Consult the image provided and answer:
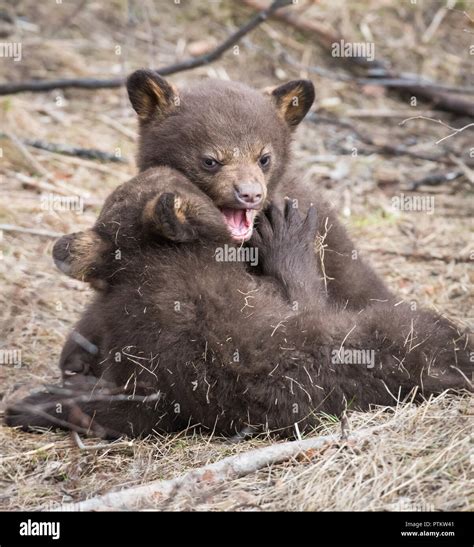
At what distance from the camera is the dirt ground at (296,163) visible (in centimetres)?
446

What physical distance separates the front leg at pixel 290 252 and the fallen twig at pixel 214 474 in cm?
92

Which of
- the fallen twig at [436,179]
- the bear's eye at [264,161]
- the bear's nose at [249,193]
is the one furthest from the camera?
the fallen twig at [436,179]

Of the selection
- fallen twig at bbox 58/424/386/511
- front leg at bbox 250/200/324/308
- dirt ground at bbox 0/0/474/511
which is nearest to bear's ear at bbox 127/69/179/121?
front leg at bbox 250/200/324/308

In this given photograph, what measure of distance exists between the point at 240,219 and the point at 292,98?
115 cm

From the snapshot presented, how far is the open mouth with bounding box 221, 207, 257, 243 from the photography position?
17.9 ft

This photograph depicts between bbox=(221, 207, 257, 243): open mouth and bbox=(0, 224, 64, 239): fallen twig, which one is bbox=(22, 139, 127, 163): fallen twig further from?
bbox=(221, 207, 257, 243): open mouth

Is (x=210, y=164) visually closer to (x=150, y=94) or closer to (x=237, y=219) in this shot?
(x=237, y=219)

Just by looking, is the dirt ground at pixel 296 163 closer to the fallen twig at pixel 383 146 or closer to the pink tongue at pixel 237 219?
the fallen twig at pixel 383 146

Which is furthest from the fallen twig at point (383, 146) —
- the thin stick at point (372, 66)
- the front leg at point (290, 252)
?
the front leg at point (290, 252)

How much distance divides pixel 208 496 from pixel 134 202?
1.69 meters

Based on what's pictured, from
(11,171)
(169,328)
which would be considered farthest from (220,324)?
(11,171)

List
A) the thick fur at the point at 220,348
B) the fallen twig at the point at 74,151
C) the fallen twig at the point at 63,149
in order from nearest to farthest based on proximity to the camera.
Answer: the thick fur at the point at 220,348, the fallen twig at the point at 63,149, the fallen twig at the point at 74,151

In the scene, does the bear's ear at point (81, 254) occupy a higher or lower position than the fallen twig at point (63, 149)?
lower
